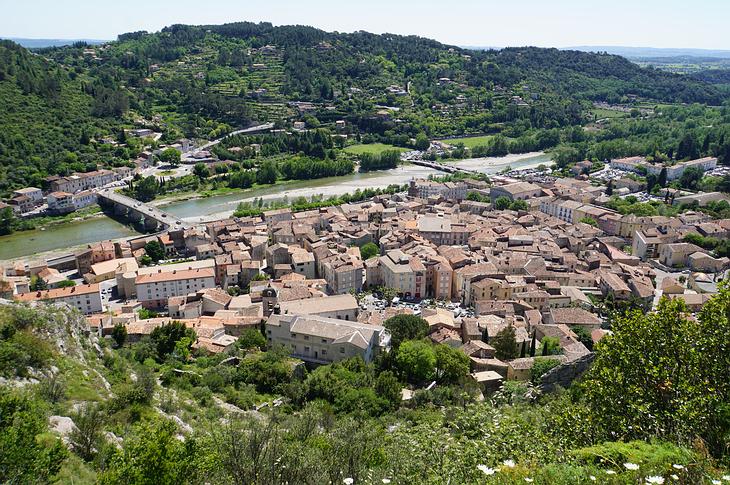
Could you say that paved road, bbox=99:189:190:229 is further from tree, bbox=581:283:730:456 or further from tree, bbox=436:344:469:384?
tree, bbox=581:283:730:456

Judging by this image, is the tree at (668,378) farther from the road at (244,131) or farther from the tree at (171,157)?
the road at (244,131)

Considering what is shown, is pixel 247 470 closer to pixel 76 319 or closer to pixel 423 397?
pixel 423 397

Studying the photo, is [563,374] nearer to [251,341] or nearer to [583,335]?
[583,335]

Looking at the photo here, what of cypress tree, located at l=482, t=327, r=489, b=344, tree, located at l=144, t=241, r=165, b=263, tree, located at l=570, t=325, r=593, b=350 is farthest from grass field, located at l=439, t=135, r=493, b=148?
cypress tree, located at l=482, t=327, r=489, b=344

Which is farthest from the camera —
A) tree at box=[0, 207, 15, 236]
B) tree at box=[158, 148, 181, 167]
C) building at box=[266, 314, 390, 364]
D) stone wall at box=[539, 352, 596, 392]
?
tree at box=[158, 148, 181, 167]

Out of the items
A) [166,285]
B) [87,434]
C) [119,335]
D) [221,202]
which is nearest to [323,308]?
[119,335]

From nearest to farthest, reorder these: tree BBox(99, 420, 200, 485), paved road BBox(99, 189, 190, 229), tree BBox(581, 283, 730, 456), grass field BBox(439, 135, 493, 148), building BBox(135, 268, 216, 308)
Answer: tree BBox(99, 420, 200, 485) < tree BBox(581, 283, 730, 456) < building BBox(135, 268, 216, 308) < paved road BBox(99, 189, 190, 229) < grass field BBox(439, 135, 493, 148)
